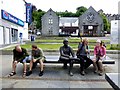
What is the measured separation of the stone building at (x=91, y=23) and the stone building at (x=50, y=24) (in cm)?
803

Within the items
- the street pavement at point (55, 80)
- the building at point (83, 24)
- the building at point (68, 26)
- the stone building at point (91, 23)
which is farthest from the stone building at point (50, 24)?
the street pavement at point (55, 80)

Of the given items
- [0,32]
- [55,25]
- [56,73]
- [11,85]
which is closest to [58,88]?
[11,85]

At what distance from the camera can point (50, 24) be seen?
71.3m

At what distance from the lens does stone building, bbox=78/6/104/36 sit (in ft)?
234

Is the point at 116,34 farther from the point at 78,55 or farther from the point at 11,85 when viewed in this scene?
the point at 11,85

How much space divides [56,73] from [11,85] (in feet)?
7.01

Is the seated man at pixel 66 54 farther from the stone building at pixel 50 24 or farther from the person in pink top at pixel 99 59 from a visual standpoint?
the stone building at pixel 50 24

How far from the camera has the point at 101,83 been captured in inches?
277

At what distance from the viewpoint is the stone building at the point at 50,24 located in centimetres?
7075

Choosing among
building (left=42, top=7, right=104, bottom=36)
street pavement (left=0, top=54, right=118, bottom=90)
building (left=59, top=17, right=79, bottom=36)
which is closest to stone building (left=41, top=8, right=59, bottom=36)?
building (left=42, top=7, right=104, bottom=36)

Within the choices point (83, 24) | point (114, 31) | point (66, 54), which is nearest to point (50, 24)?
point (83, 24)

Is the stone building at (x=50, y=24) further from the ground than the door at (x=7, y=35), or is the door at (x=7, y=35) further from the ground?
the stone building at (x=50, y=24)

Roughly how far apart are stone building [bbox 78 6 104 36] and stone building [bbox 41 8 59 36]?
8034 mm

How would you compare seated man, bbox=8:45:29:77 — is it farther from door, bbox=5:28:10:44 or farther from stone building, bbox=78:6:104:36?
stone building, bbox=78:6:104:36
